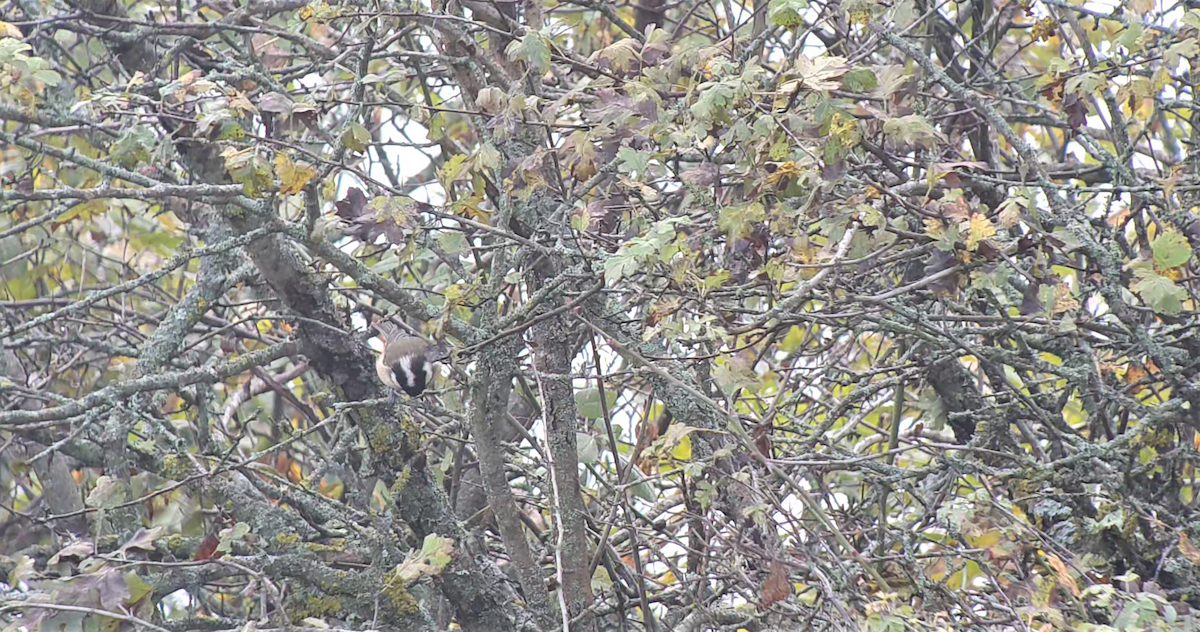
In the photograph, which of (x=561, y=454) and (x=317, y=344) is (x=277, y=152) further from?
(x=561, y=454)

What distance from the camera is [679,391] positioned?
3.12 meters

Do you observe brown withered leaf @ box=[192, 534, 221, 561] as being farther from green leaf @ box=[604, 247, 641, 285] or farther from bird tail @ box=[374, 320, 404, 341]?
green leaf @ box=[604, 247, 641, 285]

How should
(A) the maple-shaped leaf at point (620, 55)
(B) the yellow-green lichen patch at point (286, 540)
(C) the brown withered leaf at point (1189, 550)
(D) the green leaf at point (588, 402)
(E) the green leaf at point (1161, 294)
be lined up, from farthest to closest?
(D) the green leaf at point (588, 402), (B) the yellow-green lichen patch at point (286, 540), (C) the brown withered leaf at point (1189, 550), (A) the maple-shaped leaf at point (620, 55), (E) the green leaf at point (1161, 294)

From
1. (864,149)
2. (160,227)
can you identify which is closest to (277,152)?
(864,149)

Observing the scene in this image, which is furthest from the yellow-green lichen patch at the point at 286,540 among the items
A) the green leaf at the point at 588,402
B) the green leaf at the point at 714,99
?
the green leaf at the point at 714,99

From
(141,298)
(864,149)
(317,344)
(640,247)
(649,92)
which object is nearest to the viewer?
(640,247)

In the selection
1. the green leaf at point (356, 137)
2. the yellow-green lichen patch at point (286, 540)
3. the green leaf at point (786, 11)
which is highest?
the green leaf at point (356, 137)

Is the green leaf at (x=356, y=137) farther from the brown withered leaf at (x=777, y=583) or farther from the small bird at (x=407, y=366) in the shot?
the brown withered leaf at (x=777, y=583)

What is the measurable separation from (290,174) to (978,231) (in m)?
1.48

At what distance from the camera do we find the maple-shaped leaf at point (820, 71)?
8.09 feet

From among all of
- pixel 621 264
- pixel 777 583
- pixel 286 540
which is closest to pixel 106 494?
pixel 286 540

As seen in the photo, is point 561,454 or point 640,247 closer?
point 640,247

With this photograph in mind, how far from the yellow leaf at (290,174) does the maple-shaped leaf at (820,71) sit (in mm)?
1087

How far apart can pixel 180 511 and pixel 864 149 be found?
244 centimetres
